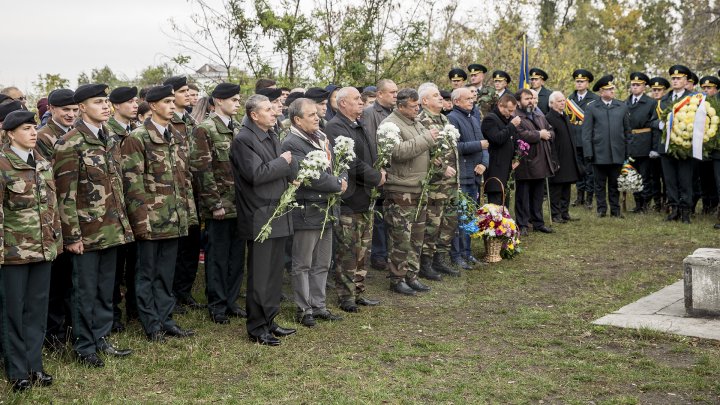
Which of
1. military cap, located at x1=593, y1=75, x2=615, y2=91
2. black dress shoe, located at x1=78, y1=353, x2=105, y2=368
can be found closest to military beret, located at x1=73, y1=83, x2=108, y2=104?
black dress shoe, located at x1=78, y1=353, x2=105, y2=368

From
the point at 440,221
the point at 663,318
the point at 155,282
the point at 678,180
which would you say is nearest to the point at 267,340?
the point at 155,282

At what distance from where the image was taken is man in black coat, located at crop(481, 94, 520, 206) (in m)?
10.1

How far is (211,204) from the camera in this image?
22.9ft

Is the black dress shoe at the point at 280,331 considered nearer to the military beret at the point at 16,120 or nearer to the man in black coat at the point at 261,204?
the man in black coat at the point at 261,204

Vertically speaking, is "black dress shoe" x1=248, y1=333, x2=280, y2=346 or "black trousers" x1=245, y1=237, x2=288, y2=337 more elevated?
"black trousers" x1=245, y1=237, x2=288, y2=337

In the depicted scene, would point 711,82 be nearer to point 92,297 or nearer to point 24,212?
point 92,297

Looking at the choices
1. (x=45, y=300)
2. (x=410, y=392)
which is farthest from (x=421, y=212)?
(x=45, y=300)

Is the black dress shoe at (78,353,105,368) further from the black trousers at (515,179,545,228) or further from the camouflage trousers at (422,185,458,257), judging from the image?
the black trousers at (515,179,545,228)

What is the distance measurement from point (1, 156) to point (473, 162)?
19.6 feet

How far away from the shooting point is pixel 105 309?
19.3 feet

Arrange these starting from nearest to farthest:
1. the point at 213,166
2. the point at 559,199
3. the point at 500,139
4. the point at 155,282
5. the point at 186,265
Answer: the point at 155,282 → the point at 213,166 → the point at 186,265 → the point at 500,139 → the point at 559,199

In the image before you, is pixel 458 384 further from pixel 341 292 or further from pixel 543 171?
pixel 543 171

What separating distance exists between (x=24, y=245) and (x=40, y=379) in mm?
961

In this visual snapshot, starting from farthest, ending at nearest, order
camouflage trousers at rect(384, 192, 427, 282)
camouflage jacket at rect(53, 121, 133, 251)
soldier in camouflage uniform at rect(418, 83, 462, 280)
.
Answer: soldier in camouflage uniform at rect(418, 83, 462, 280) → camouflage trousers at rect(384, 192, 427, 282) → camouflage jacket at rect(53, 121, 133, 251)
